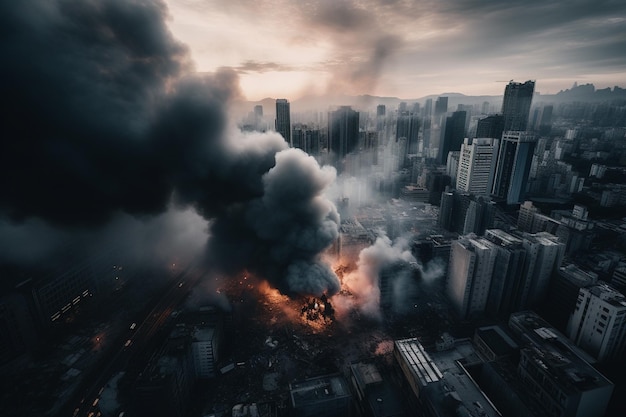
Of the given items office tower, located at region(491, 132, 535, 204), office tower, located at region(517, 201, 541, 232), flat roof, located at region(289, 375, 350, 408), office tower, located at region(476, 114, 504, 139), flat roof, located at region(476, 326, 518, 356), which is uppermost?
office tower, located at region(476, 114, 504, 139)

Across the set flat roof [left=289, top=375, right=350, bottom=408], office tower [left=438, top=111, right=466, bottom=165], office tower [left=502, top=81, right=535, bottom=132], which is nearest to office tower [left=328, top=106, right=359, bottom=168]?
office tower [left=438, top=111, right=466, bottom=165]

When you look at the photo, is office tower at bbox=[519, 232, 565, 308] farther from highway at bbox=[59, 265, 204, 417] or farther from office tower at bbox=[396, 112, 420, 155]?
office tower at bbox=[396, 112, 420, 155]

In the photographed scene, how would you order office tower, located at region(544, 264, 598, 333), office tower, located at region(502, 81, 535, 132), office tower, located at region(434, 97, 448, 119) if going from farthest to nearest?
office tower, located at region(434, 97, 448, 119) → office tower, located at region(502, 81, 535, 132) → office tower, located at region(544, 264, 598, 333)

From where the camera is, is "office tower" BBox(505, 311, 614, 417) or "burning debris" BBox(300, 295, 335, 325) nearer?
"office tower" BBox(505, 311, 614, 417)

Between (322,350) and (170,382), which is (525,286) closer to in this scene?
(322,350)

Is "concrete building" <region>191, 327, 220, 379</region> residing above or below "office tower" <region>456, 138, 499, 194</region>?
below

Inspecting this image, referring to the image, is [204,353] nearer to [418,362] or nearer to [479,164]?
[418,362]

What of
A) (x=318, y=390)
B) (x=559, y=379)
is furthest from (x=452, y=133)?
(x=318, y=390)

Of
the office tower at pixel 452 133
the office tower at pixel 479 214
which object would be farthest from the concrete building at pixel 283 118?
the office tower at pixel 452 133
